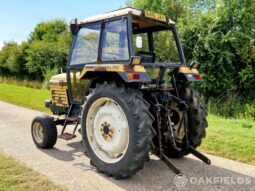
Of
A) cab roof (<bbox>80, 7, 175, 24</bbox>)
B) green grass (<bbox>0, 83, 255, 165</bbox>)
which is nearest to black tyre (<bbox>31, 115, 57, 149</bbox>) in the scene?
cab roof (<bbox>80, 7, 175, 24</bbox>)

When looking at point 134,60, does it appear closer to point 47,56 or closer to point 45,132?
point 45,132

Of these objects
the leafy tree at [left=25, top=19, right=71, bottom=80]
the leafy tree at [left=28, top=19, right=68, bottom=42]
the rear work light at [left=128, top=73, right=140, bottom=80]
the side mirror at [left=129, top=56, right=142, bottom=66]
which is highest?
the leafy tree at [left=28, top=19, right=68, bottom=42]

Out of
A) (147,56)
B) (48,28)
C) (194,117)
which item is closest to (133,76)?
(147,56)

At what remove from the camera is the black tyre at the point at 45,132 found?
535 centimetres

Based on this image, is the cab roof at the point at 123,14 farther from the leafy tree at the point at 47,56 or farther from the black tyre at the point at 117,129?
the leafy tree at the point at 47,56

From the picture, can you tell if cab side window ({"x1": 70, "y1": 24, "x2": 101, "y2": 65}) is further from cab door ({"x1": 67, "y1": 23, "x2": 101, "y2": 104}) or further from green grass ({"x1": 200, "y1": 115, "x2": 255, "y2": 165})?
green grass ({"x1": 200, "y1": 115, "x2": 255, "y2": 165})

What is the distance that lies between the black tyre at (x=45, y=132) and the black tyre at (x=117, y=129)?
111cm

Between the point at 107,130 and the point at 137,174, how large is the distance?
2.47ft

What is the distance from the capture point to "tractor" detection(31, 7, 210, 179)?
153 inches

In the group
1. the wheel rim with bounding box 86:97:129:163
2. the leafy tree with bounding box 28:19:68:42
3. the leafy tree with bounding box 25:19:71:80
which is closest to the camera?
the wheel rim with bounding box 86:97:129:163

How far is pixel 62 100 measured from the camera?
19.2ft

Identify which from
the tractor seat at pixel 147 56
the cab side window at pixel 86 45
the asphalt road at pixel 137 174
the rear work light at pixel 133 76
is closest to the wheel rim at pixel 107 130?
the asphalt road at pixel 137 174

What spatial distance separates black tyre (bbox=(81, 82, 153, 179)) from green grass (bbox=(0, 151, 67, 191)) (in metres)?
0.78

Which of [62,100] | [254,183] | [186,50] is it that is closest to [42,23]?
[186,50]
